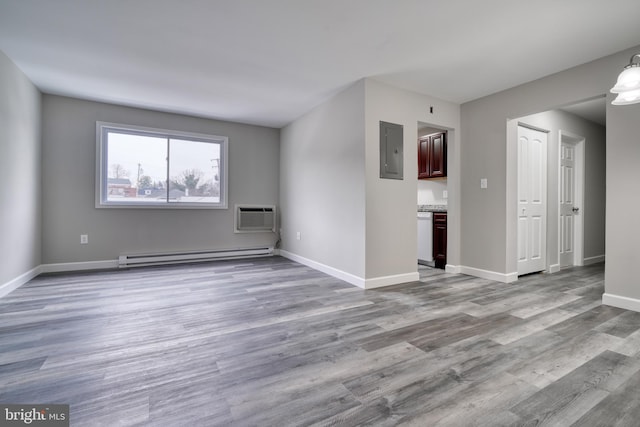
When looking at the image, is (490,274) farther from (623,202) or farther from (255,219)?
(255,219)

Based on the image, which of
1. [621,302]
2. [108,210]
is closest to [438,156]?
[621,302]

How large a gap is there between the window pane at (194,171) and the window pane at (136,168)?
133 millimetres

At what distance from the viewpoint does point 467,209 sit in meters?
3.98

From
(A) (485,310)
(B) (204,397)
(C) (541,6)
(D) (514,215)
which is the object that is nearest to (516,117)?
(D) (514,215)

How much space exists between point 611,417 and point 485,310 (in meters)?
1.32

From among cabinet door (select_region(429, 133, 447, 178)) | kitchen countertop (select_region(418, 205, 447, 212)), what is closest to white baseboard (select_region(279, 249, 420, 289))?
kitchen countertop (select_region(418, 205, 447, 212))

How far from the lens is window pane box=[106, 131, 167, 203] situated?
4.30m

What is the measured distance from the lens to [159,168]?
4602mm

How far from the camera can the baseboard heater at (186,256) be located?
4289 millimetres

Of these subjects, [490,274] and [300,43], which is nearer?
[300,43]

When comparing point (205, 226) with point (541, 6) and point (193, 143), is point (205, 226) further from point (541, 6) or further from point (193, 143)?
point (541, 6)

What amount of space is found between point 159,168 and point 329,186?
9.39 ft

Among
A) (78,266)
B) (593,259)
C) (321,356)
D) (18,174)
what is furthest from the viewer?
(593,259)

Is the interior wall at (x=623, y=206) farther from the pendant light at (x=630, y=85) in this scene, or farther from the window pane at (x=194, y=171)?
the window pane at (x=194, y=171)
